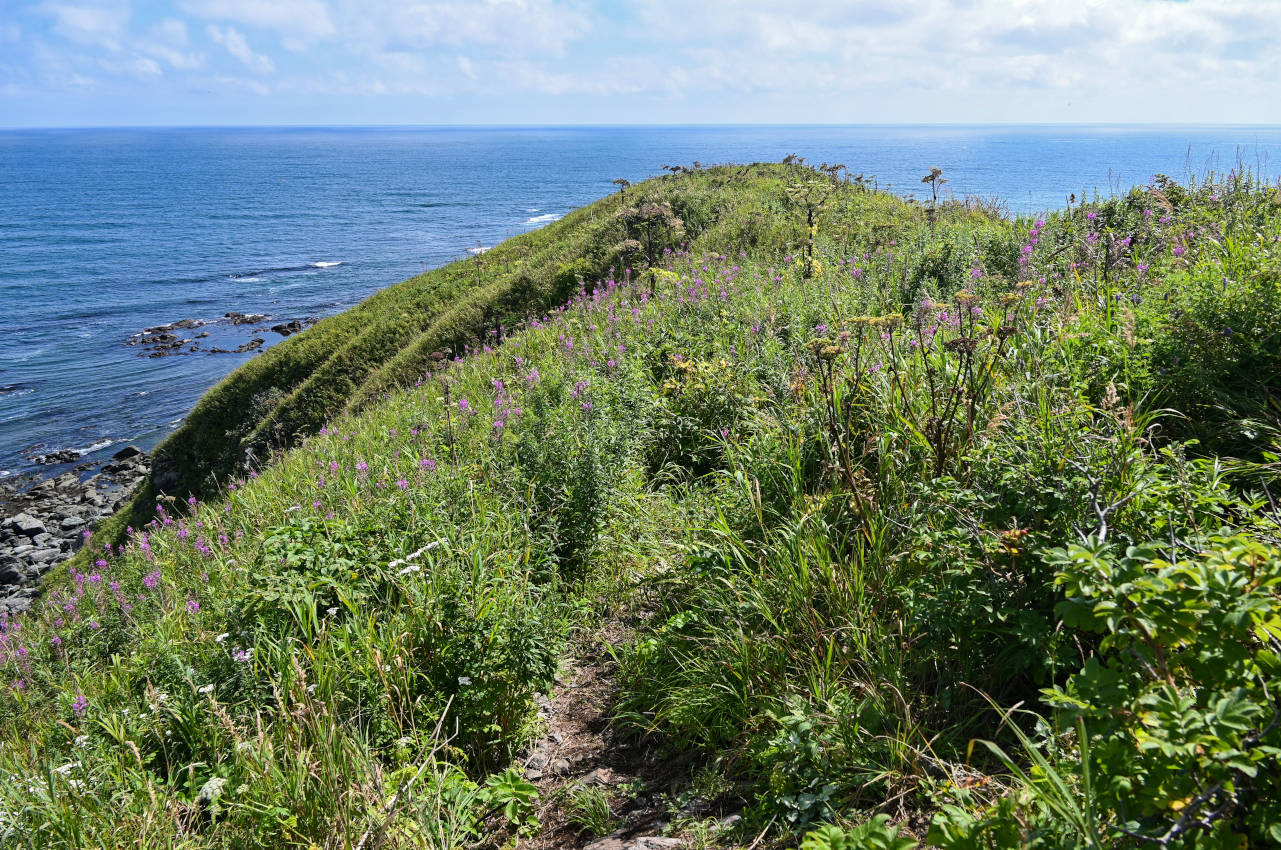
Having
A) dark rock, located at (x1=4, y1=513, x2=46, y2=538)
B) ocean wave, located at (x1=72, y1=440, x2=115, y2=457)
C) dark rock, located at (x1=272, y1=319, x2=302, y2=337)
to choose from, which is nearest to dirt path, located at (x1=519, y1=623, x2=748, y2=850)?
dark rock, located at (x1=4, y1=513, x2=46, y2=538)

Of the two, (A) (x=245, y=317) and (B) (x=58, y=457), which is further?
(A) (x=245, y=317)

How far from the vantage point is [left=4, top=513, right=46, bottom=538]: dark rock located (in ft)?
57.9

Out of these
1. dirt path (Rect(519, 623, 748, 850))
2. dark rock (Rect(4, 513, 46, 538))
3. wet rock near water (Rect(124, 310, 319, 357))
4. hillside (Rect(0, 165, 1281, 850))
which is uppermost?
hillside (Rect(0, 165, 1281, 850))

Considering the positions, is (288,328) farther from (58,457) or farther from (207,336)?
(58,457)

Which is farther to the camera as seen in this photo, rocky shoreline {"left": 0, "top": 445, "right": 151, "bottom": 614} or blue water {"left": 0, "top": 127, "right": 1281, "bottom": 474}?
blue water {"left": 0, "top": 127, "right": 1281, "bottom": 474}

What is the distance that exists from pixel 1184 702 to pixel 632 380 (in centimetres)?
502

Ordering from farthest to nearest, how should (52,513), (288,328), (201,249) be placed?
(201,249)
(288,328)
(52,513)

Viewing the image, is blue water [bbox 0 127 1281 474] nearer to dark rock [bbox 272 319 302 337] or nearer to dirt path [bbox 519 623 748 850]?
dark rock [bbox 272 319 302 337]

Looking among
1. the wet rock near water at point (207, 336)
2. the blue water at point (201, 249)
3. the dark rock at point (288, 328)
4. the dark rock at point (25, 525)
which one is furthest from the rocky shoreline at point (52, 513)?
the dark rock at point (288, 328)

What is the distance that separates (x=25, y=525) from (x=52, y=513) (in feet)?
2.80

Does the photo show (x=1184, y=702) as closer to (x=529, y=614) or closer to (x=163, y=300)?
(x=529, y=614)

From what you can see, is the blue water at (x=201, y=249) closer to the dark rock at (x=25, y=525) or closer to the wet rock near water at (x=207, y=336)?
the wet rock near water at (x=207, y=336)

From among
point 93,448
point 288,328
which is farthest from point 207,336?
point 93,448

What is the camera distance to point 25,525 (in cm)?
1770
